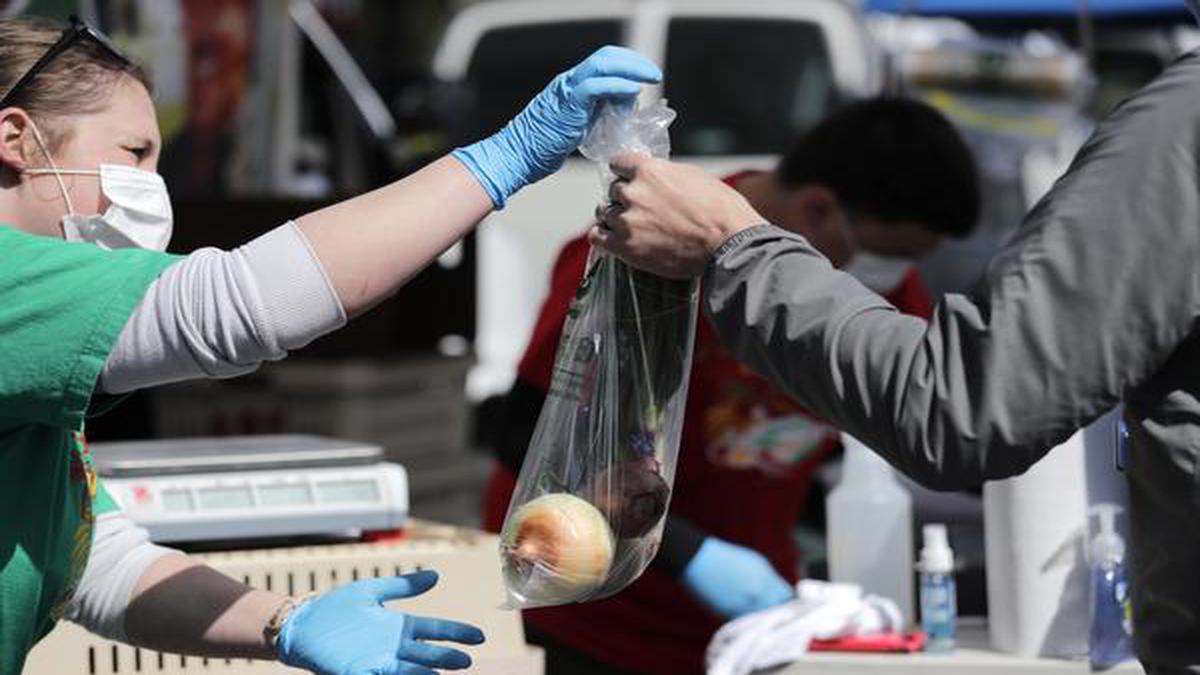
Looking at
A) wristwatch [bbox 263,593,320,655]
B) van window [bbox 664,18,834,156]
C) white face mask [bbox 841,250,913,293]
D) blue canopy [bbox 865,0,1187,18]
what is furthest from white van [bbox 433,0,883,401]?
wristwatch [bbox 263,593,320,655]

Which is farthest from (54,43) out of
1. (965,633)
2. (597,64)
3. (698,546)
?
(965,633)

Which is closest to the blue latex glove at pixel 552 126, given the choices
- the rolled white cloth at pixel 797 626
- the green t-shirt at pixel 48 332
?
the green t-shirt at pixel 48 332

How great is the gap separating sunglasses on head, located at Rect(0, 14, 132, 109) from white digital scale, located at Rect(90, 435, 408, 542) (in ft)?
2.44

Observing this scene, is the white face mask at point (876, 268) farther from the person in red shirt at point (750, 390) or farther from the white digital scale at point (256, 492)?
the white digital scale at point (256, 492)

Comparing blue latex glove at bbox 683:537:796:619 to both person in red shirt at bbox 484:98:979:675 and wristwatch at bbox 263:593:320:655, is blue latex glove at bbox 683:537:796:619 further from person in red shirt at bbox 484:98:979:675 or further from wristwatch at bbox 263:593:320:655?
wristwatch at bbox 263:593:320:655

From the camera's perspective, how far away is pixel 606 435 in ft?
6.82

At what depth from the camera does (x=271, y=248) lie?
1.68 m

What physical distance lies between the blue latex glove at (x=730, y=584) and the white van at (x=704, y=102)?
508 cm

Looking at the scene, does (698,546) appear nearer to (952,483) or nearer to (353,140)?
(952,483)

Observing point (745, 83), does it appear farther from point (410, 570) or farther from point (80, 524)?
point (80, 524)

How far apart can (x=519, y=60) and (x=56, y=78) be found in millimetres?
6745

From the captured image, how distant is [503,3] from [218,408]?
14.0 ft

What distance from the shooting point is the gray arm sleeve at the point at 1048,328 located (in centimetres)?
154

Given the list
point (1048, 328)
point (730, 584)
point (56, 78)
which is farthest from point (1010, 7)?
point (1048, 328)
